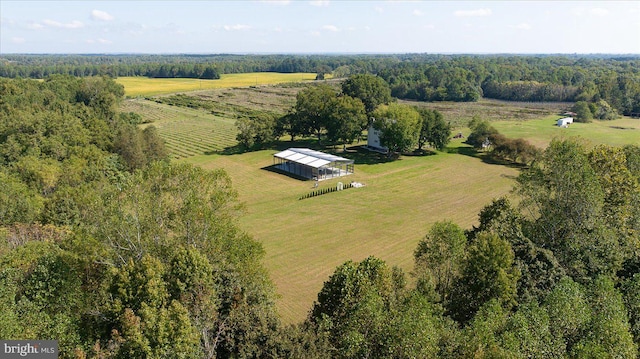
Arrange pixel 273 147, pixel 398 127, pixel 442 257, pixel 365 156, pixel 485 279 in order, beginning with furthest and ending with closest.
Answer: pixel 273 147 → pixel 365 156 → pixel 398 127 → pixel 442 257 → pixel 485 279

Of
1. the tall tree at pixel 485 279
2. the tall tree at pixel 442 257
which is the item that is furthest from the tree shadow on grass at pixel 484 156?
the tall tree at pixel 485 279

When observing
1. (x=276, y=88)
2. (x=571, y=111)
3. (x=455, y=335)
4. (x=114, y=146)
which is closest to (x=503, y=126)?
(x=571, y=111)

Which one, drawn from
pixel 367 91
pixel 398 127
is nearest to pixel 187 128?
pixel 367 91

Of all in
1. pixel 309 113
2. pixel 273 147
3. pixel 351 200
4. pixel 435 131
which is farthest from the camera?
pixel 309 113

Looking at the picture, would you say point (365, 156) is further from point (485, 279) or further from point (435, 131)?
point (485, 279)

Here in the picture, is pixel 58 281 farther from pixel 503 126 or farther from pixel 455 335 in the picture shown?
pixel 503 126

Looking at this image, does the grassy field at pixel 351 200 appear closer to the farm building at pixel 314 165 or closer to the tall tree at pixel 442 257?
the farm building at pixel 314 165

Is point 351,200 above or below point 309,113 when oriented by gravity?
below
